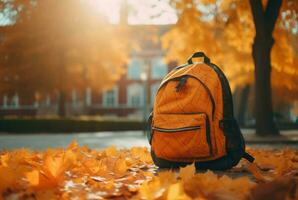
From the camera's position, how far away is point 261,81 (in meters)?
10.0

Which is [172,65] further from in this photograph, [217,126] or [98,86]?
[217,126]

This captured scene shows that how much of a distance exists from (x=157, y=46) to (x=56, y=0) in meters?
23.3

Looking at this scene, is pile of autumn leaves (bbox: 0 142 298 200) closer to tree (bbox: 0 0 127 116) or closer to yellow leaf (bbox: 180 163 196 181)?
yellow leaf (bbox: 180 163 196 181)

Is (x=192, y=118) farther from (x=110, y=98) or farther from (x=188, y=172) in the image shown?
(x=110, y=98)

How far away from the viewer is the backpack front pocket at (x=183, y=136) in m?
3.15

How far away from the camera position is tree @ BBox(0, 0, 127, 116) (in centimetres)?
2114

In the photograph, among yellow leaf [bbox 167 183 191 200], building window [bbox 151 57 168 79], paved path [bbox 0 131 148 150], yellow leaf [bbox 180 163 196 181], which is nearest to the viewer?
yellow leaf [bbox 167 183 191 200]

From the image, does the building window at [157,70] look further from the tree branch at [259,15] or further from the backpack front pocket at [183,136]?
the backpack front pocket at [183,136]

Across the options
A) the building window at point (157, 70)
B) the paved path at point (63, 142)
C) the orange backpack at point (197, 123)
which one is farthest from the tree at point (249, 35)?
the building window at point (157, 70)

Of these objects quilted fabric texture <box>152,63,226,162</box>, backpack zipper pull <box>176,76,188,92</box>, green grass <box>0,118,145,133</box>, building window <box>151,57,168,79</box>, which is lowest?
green grass <box>0,118,145,133</box>

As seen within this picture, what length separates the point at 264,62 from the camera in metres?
10.0

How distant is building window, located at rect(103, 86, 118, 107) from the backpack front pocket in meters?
40.8

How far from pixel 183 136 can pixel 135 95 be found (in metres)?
41.4

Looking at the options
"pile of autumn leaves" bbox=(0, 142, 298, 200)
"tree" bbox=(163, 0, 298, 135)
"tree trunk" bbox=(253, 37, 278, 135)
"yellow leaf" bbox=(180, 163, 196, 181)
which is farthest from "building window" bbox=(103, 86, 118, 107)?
"yellow leaf" bbox=(180, 163, 196, 181)
